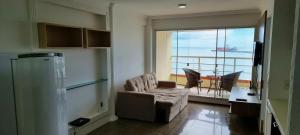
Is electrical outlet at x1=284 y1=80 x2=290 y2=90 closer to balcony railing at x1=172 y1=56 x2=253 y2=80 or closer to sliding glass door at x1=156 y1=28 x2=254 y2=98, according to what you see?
sliding glass door at x1=156 y1=28 x2=254 y2=98

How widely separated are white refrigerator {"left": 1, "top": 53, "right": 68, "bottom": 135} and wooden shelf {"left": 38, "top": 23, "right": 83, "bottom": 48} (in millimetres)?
681

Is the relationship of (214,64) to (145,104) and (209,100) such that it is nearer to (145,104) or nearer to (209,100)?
(209,100)

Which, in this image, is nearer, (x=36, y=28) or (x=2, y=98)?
(x=2, y=98)

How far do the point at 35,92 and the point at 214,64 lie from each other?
480cm

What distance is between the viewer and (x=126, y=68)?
4957mm

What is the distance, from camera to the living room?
7.32ft

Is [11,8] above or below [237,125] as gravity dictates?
above

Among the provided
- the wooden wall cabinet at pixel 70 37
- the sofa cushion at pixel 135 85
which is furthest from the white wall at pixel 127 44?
the wooden wall cabinet at pixel 70 37

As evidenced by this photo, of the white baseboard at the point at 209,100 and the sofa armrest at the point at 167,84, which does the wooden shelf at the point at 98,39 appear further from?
the white baseboard at the point at 209,100

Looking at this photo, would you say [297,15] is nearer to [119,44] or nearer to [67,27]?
[67,27]

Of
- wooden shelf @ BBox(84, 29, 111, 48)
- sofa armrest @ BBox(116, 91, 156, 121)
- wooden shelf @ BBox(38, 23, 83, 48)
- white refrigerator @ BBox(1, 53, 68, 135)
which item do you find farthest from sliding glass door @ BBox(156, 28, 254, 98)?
white refrigerator @ BBox(1, 53, 68, 135)

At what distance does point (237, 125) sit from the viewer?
4.16 meters

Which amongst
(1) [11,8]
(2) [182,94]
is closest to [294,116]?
(1) [11,8]

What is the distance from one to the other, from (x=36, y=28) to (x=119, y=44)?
1.96 metres
